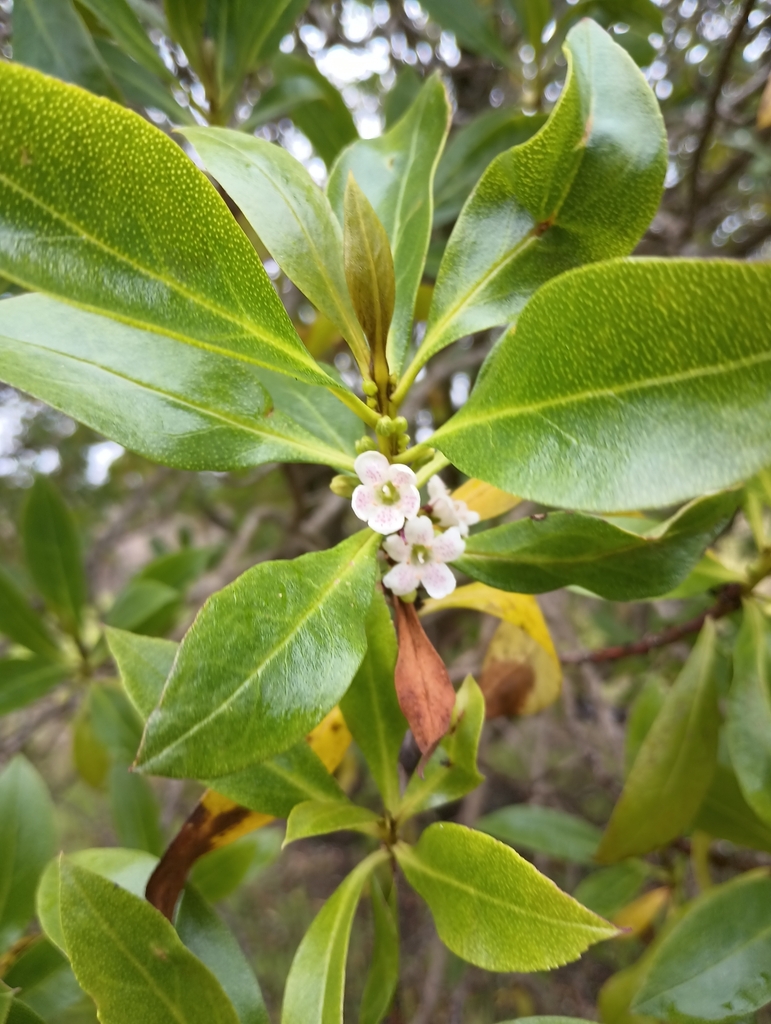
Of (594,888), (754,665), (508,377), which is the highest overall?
(508,377)

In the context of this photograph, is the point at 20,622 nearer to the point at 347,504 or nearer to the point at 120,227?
the point at 347,504

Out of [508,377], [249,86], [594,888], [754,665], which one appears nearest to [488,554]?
[508,377]

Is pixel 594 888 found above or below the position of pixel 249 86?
below

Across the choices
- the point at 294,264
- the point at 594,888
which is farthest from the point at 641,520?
the point at 594,888

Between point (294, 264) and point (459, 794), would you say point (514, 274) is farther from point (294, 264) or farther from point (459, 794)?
point (459, 794)

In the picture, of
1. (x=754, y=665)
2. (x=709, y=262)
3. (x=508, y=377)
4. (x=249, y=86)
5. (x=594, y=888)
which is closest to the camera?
(x=709, y=262)

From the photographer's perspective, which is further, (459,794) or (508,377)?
(459,794)

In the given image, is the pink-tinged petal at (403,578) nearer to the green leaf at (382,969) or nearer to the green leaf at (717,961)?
the green leaf at (382,969)

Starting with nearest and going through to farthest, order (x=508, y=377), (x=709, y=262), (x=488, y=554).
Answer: (x=709, y=262) → (x=508, y=377) → (x=488, y=554)
